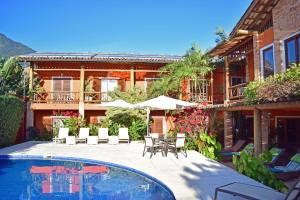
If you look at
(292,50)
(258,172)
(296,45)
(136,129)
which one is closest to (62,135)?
(136,129)

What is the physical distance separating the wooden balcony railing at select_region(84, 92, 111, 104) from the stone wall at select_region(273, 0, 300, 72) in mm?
13992

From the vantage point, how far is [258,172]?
948 centimetres

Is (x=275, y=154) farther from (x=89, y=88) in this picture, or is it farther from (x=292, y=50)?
(x=89, y=88)

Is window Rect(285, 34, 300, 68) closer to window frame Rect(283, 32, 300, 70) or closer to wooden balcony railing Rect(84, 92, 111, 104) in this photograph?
window frame Rect(283, 32, 300, 70)

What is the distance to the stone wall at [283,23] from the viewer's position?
1277cm

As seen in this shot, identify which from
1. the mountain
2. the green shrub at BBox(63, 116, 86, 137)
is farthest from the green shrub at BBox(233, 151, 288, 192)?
the mountain

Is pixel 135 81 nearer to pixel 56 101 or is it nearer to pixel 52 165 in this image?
pixel 56 101

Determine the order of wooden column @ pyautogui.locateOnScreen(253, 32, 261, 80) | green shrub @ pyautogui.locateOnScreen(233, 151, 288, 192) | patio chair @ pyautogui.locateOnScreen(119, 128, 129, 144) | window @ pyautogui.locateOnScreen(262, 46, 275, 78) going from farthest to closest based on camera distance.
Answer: patio chair @ pyautogui.locateOnScreen(119, 128, 129, 144) < wooden column @ pyautogui.locateOnScreen(253, 32, 261, 80) < window @ pyautogui.locateOnScreen(262, 46, 275, 78) < green shrub @ pyautogui.locateOnScreen(233, 151, 288, 192)

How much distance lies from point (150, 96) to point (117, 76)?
468 cm

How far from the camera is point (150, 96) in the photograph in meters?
22.8

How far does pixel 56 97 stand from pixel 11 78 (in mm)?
3795

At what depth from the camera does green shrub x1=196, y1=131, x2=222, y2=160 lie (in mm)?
14327

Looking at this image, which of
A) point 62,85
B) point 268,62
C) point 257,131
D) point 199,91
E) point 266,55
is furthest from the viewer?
point 62,85

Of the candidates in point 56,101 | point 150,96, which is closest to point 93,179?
point 150,96
